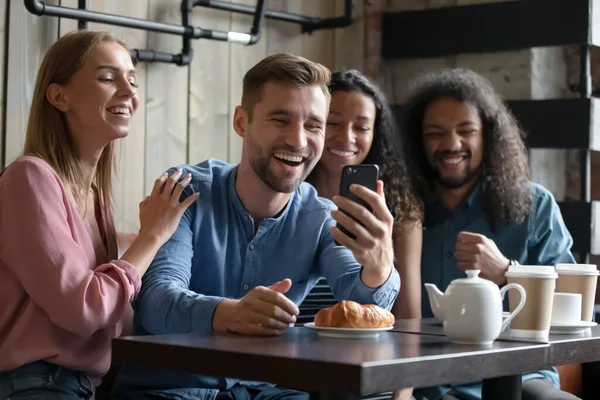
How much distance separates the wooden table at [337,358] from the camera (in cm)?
128

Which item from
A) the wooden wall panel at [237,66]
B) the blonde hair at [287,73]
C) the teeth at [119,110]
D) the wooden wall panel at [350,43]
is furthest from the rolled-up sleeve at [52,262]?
the wooden wall panel at [350,43]

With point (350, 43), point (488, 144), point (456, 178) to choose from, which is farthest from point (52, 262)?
point (350, 43)

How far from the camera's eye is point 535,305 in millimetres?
1677

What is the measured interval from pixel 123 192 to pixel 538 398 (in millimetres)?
1314

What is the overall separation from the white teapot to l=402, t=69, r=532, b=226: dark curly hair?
1162 millimetres

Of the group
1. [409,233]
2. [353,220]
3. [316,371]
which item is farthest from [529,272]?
[409,233]

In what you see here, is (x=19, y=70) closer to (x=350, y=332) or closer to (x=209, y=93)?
(x=209, y=93)

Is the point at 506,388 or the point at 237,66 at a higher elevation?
the point at 237,66

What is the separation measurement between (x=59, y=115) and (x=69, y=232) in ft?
0.99

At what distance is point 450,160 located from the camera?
2.76 meters

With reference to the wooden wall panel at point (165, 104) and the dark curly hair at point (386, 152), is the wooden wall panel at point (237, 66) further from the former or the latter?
the dark curly hair at point (386, 152)

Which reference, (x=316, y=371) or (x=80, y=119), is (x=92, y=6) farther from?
(x=316, y=371)

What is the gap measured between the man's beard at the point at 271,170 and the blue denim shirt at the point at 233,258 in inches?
2.8

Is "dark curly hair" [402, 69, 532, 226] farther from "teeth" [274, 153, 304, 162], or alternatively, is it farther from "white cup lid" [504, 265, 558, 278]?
"white cup lid" [504, 265, 558, 278]
